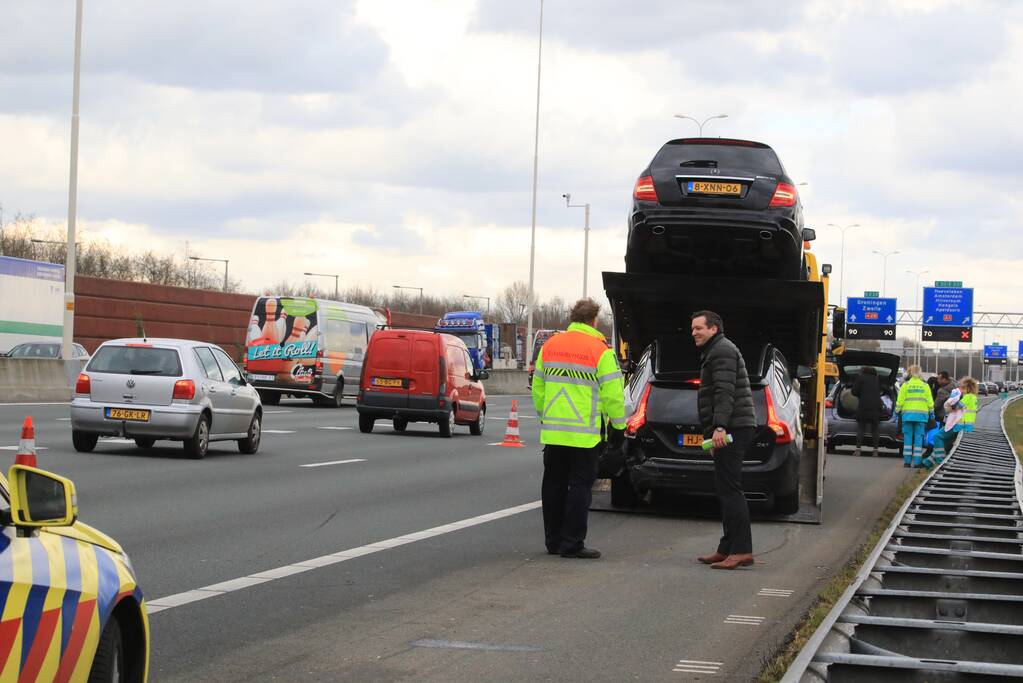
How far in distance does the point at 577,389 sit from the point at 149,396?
9642 millimetres

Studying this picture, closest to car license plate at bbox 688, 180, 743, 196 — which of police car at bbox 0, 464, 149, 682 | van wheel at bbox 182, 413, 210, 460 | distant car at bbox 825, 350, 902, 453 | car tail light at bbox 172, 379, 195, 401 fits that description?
car tail light at bbox 172, 379, 195, 401

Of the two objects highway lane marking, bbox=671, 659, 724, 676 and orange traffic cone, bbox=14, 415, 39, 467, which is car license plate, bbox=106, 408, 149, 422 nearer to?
orange traffic cone, bbox=14, 415, 39, 467

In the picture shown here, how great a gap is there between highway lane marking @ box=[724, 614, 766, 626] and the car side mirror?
16.3 ft

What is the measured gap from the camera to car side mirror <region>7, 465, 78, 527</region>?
150 inches

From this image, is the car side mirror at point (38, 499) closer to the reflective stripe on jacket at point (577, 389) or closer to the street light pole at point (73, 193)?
the reflective stripe on jacket at point (577, 389)

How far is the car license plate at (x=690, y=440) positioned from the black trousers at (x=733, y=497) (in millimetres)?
2673

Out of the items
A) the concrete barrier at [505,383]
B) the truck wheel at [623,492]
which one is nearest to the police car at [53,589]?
the truck wheel at [623,492]

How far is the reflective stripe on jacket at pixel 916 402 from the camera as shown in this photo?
80.9 ft

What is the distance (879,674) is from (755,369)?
28.5 ft

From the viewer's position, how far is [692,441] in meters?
13.7

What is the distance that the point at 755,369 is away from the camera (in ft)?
47.8

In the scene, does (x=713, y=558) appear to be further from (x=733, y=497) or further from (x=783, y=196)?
(x=783, y=196)

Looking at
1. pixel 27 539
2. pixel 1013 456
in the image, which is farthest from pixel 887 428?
pixel 27 539

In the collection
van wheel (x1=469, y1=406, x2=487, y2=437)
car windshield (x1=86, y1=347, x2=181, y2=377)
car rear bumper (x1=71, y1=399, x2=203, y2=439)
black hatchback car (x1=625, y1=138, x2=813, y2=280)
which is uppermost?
black hatchback car (x1=625, y1=138, x2=813, y2=280)
